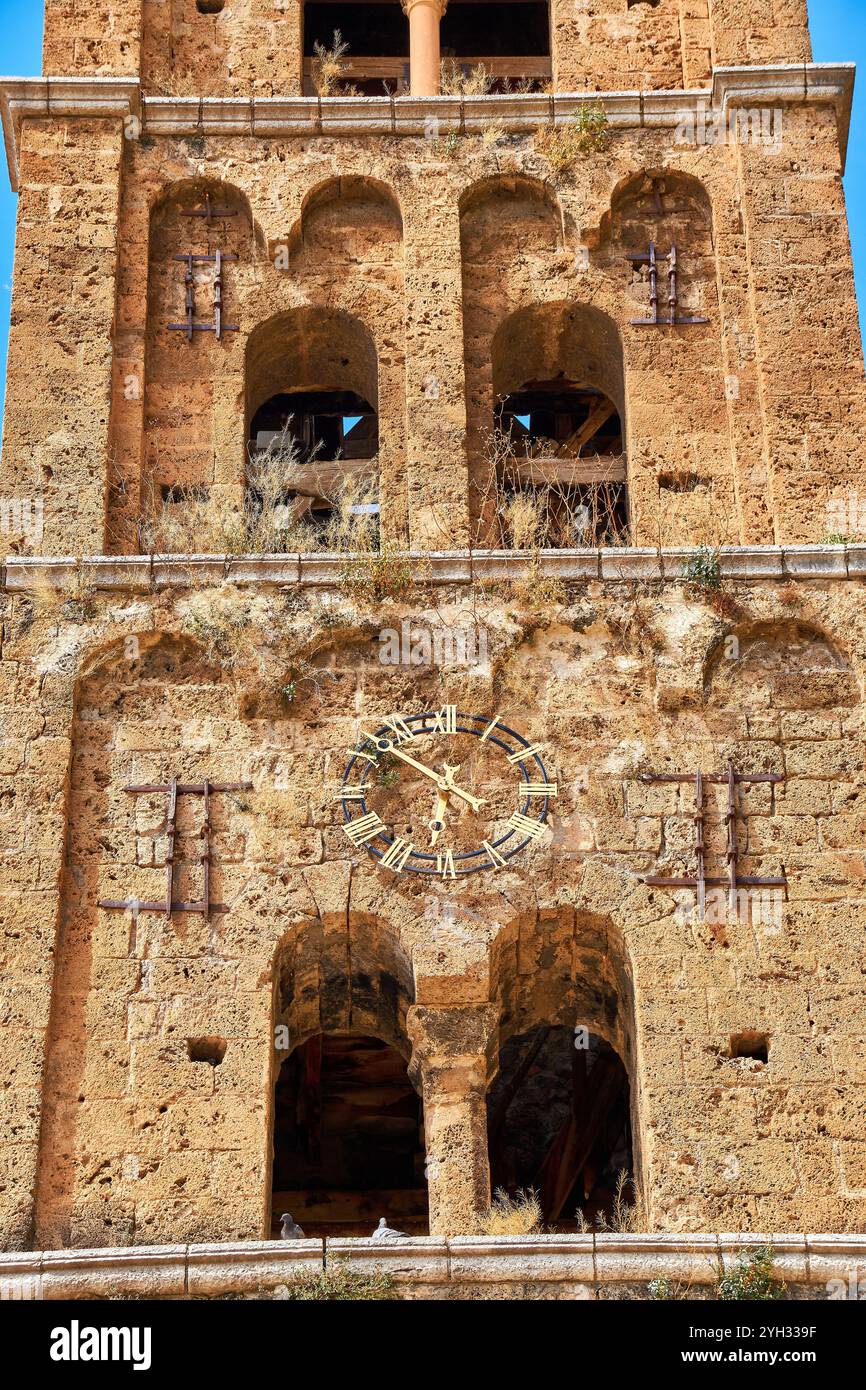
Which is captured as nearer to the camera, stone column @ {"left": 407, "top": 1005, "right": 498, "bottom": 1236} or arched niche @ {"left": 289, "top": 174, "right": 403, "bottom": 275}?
stone column @ {"left": 407, "top": 1005, "right": 498, "bottom": 1236}

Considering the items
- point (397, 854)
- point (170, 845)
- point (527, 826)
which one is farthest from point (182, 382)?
point (527, 826)

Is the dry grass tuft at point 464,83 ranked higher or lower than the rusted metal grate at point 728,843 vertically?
higher

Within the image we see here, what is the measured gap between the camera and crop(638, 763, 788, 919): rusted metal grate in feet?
53.2

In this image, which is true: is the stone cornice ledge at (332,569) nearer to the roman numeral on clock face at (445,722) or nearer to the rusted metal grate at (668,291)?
the roman numeral on clock face at (445,722)

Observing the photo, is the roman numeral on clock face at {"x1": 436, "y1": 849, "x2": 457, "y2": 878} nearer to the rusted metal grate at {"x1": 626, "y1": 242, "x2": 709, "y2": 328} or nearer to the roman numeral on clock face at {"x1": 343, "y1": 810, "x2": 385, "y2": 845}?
the roman numeral on clock face at {"x1": 343, "y1": 810, "x2": 385, "y2": 845}

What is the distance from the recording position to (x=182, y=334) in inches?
744

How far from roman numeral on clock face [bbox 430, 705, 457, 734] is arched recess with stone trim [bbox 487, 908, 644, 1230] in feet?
4.49

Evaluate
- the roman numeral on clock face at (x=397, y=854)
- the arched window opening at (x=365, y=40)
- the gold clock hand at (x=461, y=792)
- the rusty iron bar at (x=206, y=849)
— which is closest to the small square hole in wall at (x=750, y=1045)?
the gold clock hand at (x=461, y=792)

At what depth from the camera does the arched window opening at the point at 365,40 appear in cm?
2270

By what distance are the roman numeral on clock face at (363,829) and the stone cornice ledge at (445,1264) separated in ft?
9.20

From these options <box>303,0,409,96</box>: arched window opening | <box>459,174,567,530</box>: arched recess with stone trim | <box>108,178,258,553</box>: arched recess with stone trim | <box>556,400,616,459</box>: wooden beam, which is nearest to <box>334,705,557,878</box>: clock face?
<box>108,178,258,553</box>: arched recess with stone trim

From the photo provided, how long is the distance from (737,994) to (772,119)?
7150 mm

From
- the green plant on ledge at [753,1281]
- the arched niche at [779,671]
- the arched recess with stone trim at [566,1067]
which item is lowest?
the green plant on ledge at [753,1281]
